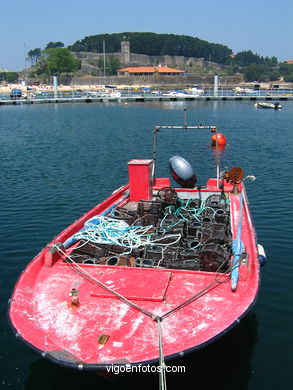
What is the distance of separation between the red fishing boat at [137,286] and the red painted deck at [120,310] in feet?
0.05

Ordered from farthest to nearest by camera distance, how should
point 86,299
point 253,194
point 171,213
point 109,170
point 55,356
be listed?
1. point 109,170
2. point 253,194
3. point 171,213
4. point 86,299
5. point 55,356

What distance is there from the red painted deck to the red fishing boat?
0.02 meters

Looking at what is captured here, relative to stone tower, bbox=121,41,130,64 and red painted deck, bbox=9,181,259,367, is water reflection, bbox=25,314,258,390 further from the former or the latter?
stone tower, bbox=121,41,130,64

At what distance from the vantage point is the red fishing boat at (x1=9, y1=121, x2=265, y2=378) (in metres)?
5.84

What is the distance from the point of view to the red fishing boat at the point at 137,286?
19.2 ft

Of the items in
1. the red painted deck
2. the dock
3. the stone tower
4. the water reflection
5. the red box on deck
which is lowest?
the water reflection

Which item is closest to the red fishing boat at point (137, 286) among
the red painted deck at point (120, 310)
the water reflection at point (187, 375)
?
the red painted deck at point (120, 310)

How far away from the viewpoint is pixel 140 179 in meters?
12.5

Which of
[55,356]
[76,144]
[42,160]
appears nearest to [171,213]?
[55,356]

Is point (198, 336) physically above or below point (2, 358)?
above

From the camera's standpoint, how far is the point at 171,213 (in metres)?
11.3

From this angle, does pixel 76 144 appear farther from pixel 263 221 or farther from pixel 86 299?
pixel 86 299

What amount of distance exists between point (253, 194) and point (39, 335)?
14255 mm

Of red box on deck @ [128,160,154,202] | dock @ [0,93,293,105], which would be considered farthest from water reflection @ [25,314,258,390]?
dock @ [0,93,293,105]
